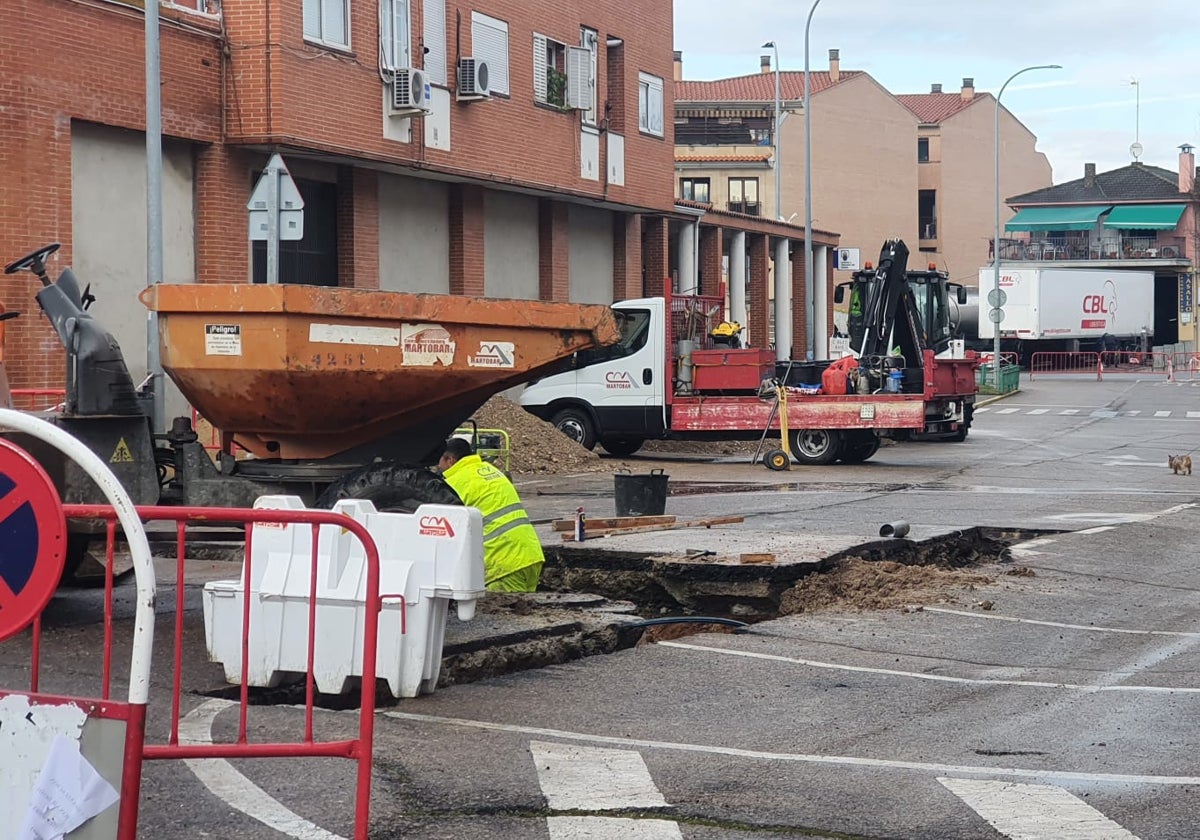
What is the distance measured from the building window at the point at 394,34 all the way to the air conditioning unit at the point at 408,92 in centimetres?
22

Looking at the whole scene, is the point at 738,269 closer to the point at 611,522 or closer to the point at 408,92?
the point at 408,92

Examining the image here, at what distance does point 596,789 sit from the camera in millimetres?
6188

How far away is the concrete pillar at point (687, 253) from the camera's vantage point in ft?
131

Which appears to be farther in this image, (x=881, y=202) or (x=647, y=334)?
(x=881, y=202)

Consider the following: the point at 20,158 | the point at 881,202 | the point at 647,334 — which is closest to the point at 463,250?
the point at 647,334

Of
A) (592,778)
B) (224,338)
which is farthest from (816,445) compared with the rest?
(592,778)

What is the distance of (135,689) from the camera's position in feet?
14.8

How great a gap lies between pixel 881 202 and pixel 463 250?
2370 inches

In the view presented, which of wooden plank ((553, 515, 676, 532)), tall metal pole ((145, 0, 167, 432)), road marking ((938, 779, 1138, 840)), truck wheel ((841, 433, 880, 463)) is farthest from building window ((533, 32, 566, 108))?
road marking ((938, 779, 1138, 840))

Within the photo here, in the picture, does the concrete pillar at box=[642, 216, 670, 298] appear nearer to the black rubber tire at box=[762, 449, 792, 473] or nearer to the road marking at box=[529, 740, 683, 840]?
the black rubber tire at box=[762, 449, 792, 473]

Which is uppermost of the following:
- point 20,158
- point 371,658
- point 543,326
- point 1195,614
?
point 20,158

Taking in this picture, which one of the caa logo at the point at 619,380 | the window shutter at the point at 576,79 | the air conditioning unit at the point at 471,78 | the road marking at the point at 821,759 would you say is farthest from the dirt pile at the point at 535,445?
the road marking at the point at 821,759

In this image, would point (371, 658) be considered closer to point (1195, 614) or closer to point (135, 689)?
point (135, 689)

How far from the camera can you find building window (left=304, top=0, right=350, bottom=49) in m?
23.3
